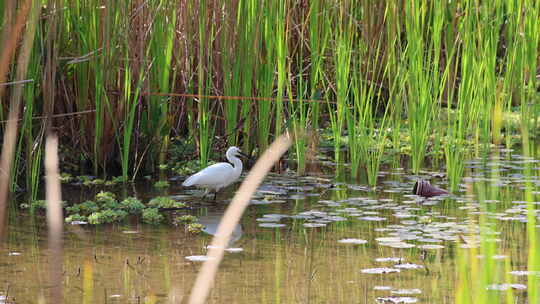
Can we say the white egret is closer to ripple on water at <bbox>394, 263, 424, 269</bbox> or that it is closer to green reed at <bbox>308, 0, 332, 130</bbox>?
green reed at <bbox>308, 0, 332, 130</bbox>

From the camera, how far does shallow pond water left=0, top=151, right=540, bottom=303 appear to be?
3516 mm

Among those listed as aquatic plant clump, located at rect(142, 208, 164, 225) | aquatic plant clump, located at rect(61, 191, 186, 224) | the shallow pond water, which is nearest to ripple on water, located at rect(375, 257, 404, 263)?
the shallow pond water

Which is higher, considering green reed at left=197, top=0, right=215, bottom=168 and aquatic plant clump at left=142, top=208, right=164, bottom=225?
green reed at left=197, top=0, right=215, bottom=168

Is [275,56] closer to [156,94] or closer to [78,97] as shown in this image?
[156,94]

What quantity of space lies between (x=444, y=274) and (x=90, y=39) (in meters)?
2.88

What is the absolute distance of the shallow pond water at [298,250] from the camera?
3.52 metres

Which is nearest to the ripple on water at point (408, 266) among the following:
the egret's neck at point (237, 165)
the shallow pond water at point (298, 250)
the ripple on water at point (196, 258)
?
the shallow pond water at point (298, 250)

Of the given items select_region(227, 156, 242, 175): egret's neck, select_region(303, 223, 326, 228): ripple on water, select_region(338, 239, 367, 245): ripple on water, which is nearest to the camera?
select_region(338, 239, 367, 245): ripple on water

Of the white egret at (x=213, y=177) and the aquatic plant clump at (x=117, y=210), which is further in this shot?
the white egret at (x=213, y=177)

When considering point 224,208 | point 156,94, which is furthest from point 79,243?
point 156,94

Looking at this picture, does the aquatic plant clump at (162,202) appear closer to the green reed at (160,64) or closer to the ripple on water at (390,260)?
the green reed at (160,64)

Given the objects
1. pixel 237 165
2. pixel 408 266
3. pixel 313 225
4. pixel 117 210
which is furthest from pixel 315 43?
pixel 408 266

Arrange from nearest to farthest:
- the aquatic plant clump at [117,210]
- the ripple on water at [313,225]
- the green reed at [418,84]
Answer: the ripple on water at [313,225]
the aquatic plant clump at [117,210]
the green reed at [418,84]

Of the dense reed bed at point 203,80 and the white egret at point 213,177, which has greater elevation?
the dense reed bed at point 203,80
